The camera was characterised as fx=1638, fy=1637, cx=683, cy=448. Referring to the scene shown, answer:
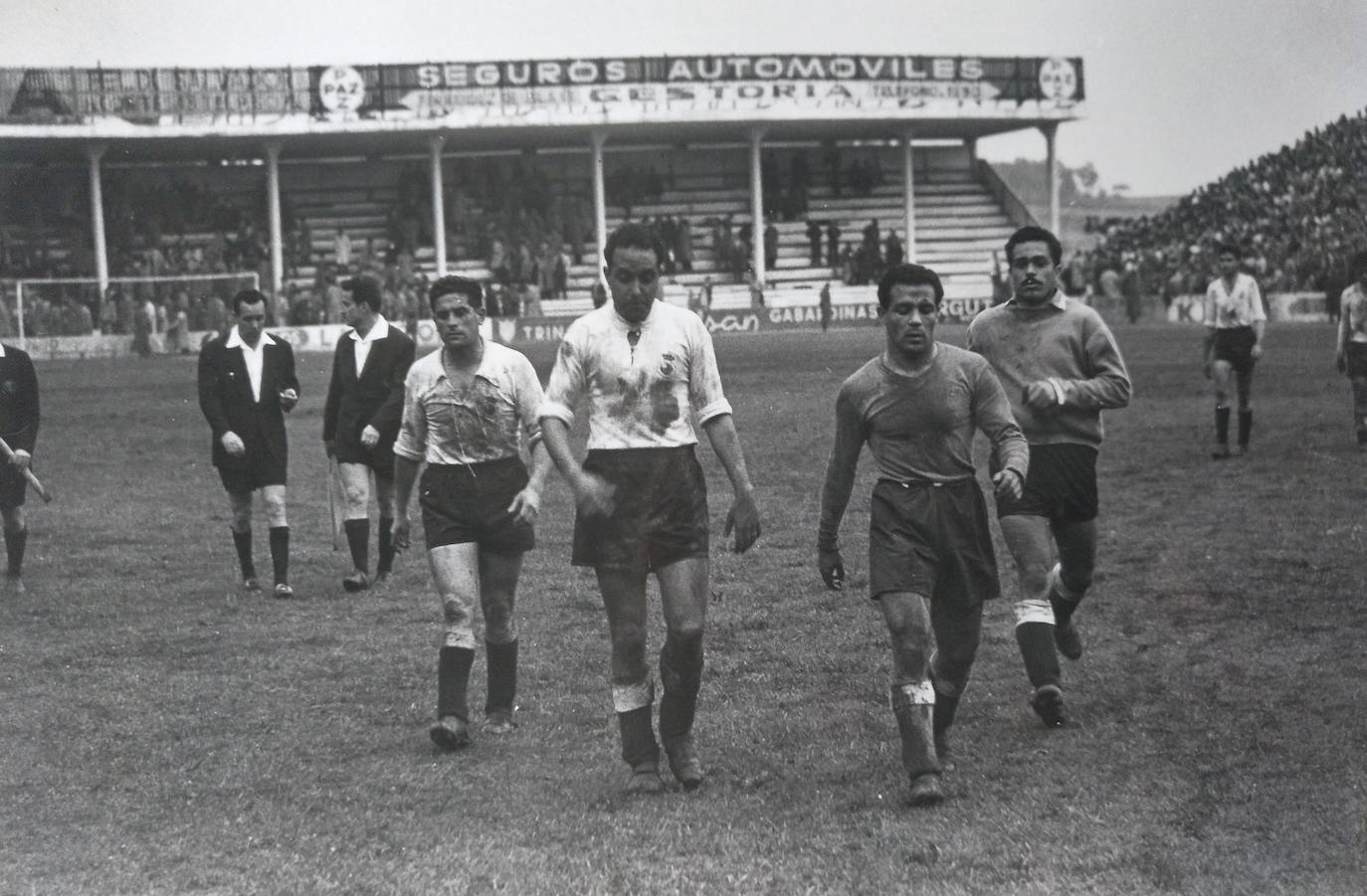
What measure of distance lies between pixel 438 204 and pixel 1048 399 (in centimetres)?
3804

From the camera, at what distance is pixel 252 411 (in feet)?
33.6

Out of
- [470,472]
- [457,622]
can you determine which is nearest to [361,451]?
[470,472]

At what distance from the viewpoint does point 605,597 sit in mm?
5953

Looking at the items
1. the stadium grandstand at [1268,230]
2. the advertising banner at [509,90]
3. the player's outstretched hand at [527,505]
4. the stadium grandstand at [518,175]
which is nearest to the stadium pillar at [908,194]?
the stadium grandstand at [518,175]

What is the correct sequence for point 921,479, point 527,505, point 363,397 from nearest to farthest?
point 921,479 < point 527,505 < point 363,397

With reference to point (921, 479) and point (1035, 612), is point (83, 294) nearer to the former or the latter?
point (1035, 612)

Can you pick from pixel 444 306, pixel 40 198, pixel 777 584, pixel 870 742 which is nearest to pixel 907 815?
pixel 870 742

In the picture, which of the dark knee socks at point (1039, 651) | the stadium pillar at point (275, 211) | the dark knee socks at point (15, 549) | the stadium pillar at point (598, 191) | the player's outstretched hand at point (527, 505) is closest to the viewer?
the player's outstretched hand at point (527, 505)

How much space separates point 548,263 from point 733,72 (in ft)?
25.8

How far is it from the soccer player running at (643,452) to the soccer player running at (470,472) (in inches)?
33.4

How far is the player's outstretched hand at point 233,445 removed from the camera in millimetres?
10070

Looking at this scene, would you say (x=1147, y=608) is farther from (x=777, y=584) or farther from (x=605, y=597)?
(x=605, y=597)

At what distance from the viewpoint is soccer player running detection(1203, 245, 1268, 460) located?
1427 cm

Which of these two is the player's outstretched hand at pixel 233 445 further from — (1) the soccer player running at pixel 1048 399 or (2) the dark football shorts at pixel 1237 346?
(2) the dark football shorts at pixel 1237 346
